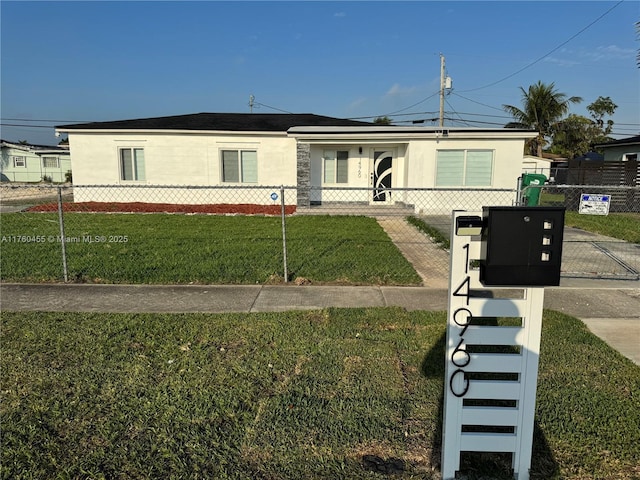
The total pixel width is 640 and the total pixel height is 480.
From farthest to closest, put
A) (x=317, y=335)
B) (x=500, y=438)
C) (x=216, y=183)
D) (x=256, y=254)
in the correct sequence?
(x=216, y=183) → (x=256, y=254) → (x=317, y=335) → (x=500, y=438)

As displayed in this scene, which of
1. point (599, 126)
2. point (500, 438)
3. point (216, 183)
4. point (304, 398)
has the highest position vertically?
point (599, 126)

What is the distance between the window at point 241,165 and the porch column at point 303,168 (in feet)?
7.54

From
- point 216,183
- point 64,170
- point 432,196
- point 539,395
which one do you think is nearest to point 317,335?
point 539,395

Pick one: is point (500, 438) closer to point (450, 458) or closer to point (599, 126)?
point (450, 458)

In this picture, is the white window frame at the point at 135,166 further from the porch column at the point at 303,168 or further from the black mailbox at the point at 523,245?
the black mailbox at the point at 523,245

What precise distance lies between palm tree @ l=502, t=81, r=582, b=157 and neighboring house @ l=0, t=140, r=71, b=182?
40562mm

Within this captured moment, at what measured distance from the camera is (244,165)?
17.0 metres

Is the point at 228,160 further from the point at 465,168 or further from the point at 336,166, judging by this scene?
the point at 465,168

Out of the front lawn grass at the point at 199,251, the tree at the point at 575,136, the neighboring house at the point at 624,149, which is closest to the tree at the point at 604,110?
the tree at the point at 575,136

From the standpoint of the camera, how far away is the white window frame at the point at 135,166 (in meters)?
17.1

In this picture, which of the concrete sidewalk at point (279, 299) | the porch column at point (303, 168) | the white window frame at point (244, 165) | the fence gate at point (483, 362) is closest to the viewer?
the fence gate at point (483, 362)

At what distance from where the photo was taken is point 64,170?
132 feet

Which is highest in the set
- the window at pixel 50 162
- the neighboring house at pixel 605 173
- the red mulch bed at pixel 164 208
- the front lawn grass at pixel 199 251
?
the window at pixel 50 162

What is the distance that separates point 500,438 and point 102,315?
14.4ft
